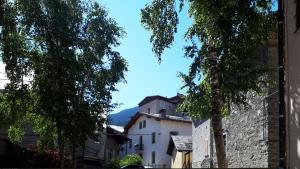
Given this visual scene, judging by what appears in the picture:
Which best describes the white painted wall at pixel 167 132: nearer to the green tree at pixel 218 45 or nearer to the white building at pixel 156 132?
the white building at pixel 156 132

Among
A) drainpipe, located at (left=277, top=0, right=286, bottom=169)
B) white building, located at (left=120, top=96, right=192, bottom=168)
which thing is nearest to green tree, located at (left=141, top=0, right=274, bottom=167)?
drainpipe, located at (left=277, top=0, right=286, bottom=169)

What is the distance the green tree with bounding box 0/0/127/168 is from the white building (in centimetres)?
4359

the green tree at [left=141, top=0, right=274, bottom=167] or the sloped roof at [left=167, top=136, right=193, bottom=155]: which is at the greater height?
the green tree at [left=141, top=0, right=274, bottom=167]

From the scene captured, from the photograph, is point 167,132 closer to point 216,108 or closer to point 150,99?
point 150,99

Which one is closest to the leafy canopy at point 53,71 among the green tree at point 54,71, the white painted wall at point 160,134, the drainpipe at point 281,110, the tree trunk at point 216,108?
the green tree at point 54,71

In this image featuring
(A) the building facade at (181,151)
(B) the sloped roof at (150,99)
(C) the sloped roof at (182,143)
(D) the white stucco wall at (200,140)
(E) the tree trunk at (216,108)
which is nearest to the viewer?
(E) the tree trunk at (216,108)

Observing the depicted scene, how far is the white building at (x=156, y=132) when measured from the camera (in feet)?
225

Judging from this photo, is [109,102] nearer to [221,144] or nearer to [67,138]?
[67,138]

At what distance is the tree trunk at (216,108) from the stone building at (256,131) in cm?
552

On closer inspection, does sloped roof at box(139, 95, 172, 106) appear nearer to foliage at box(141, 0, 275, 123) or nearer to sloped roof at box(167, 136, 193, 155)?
sloped roof at box(167, 136, 193, 155)

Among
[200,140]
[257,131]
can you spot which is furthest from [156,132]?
[257,131]

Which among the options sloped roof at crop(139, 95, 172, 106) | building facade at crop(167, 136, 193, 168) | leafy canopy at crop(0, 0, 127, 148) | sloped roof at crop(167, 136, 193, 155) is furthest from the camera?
sloped roof at crop(139, 95, 172, 106)

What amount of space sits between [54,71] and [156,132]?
48405mm

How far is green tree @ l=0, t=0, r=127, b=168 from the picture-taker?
21531 mm
